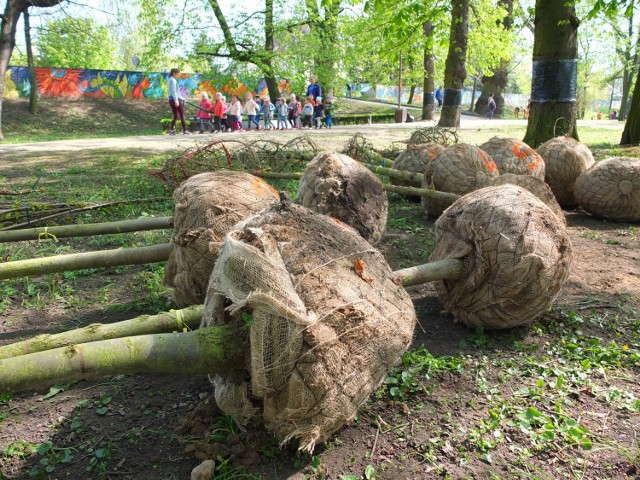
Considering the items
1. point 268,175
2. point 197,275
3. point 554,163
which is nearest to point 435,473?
point 197,275

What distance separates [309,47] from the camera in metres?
24.8

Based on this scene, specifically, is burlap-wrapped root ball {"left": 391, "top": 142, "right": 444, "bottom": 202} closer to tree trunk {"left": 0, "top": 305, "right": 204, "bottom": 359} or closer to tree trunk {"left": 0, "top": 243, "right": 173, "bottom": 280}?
tree trunk {"left": 0, "top": 243, "right": 173, "bottom": 280}

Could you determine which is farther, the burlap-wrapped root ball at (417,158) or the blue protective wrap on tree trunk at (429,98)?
the blue protective wrap on tree trunk at (429,98)

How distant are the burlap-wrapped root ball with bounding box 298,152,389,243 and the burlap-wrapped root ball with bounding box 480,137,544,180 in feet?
7.99

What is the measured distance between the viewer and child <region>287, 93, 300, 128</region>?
2328 centimetres

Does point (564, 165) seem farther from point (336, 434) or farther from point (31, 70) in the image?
point (31, 70)

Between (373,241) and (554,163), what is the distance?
11.9ft

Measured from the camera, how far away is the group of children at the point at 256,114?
20219mm

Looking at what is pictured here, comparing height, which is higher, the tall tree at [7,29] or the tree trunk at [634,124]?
the tall tree at [7,29]

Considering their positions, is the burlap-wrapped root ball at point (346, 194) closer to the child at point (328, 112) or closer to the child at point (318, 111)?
the child at point (318, 111)

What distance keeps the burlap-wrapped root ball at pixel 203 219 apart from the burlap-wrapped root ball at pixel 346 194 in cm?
79

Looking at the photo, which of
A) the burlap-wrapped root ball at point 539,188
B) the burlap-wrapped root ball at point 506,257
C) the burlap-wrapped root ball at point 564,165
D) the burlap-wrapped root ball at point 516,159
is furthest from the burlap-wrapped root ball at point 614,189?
the burlap-wrapped root ball at point 506,257

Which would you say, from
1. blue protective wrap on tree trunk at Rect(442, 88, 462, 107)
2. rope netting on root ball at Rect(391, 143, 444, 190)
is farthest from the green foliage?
rope netting on root ball at Rect(391, 143, 444, 190)

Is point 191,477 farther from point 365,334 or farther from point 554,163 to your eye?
point 554,163
